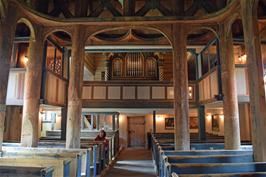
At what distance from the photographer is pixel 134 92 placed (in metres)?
9.64

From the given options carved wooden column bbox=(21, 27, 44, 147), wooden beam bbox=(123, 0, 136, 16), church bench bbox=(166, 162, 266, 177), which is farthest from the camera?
wooden beam bbox=(123, 0, 136, 16)

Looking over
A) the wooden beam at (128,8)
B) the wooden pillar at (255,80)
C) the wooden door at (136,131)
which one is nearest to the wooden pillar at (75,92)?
the wooden beam at (128,8)

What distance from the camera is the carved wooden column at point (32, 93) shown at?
18.2 feet

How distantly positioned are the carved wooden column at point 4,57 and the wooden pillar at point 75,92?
1545mm

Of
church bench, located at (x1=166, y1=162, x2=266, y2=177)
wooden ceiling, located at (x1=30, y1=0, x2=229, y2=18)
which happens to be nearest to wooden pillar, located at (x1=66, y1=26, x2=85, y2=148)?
wooden ceiling, located at (x1=30, y1=0, x2=229, y2=18)

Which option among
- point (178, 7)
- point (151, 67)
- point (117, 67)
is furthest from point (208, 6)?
point (117, 67)

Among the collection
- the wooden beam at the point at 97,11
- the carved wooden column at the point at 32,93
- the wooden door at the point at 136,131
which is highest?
the wooden beam at the point at 97,11

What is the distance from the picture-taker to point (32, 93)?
5.67m

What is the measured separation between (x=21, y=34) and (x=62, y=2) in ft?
6.11

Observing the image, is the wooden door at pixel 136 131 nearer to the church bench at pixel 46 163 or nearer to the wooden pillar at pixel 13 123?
the wooden pillar at pixel 13 123

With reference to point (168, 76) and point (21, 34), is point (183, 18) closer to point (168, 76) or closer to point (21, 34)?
point (21, 34)

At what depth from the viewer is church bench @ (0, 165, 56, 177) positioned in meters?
2.54

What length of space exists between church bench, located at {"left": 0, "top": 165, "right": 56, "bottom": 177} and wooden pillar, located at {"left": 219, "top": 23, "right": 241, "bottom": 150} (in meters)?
4.32

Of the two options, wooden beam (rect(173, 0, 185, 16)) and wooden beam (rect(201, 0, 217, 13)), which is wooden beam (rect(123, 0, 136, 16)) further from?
wooden beam (rect(201, 0, 217, 13))
